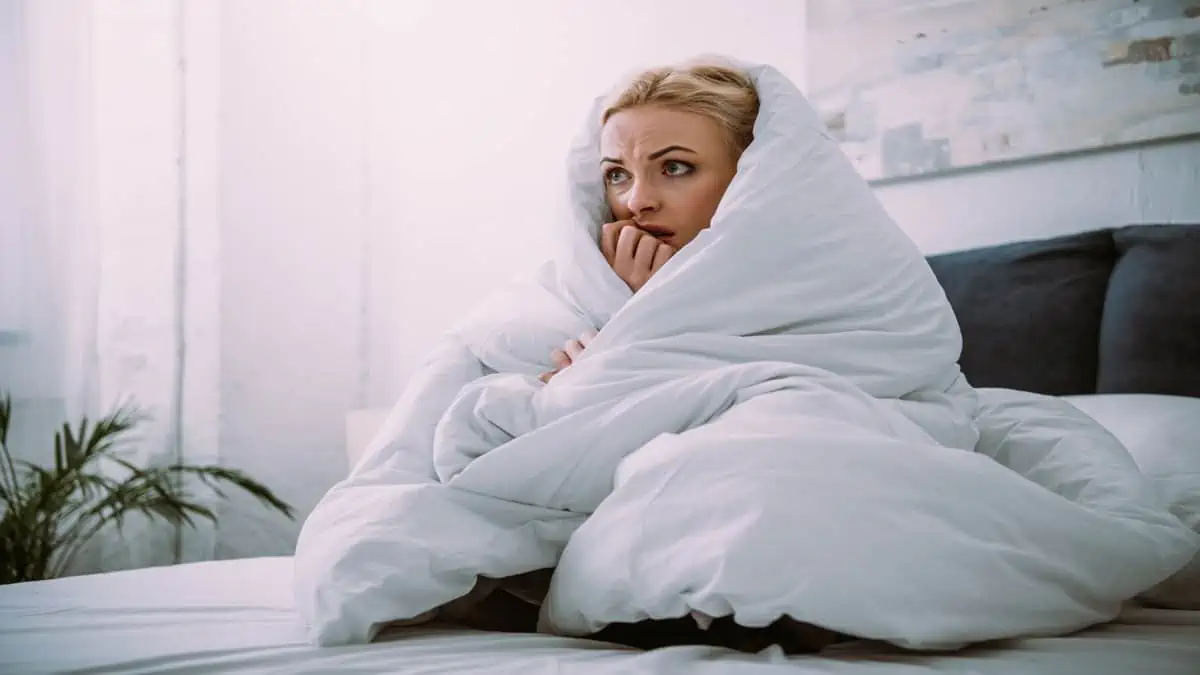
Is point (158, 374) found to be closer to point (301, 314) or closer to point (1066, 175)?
point (301, 314)

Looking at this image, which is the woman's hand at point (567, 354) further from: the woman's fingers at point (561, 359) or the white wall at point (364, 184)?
the white wall at point (364, 184)

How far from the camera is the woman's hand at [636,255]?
4.15ft

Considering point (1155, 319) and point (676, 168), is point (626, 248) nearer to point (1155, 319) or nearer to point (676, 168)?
point (676, 168)

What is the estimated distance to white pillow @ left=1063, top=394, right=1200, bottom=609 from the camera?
104 centimetres

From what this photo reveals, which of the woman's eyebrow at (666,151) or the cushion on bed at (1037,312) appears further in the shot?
the cushion on bed at (1037,312)

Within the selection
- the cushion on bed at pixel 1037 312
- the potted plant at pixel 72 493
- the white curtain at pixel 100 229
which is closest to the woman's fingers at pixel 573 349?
the cushion on bed at pixel 1037 312

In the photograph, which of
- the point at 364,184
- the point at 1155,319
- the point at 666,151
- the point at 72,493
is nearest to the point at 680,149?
the point at 666,151

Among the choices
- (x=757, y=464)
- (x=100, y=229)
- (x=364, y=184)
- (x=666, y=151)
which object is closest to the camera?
(x=757, y=464)

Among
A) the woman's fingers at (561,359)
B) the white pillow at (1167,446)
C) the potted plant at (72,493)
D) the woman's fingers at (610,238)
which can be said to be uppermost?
the woman's fingers at (610,238)

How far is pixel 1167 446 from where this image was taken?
1.24 meters

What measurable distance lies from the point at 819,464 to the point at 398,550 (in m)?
0.35

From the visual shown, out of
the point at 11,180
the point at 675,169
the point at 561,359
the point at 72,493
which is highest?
the point at 11,180

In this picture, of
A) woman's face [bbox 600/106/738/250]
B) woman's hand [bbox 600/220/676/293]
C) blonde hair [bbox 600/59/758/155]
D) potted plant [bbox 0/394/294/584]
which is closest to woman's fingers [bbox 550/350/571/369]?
woman's hand [bbox 600/220/676/293]

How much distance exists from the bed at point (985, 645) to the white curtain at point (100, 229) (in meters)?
0.66
